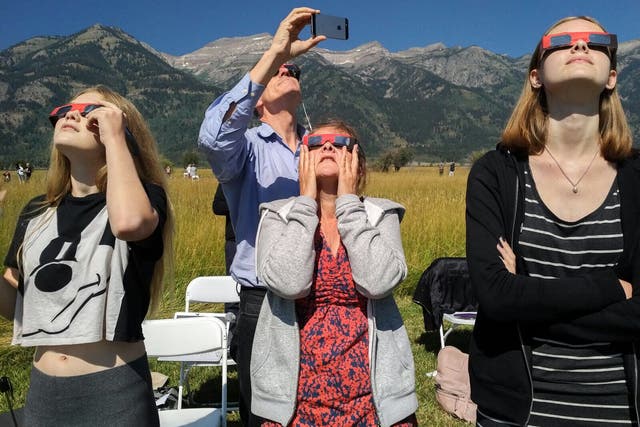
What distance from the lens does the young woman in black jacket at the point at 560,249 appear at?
1.49 m

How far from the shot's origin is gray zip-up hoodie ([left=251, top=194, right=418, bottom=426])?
181 cm

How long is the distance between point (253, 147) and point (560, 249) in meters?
1.36

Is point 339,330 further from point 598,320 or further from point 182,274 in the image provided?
point 182,274

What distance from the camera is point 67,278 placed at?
5.54 ft

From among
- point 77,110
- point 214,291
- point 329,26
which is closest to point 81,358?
point 77,110

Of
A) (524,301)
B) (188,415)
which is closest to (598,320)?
(524,301)

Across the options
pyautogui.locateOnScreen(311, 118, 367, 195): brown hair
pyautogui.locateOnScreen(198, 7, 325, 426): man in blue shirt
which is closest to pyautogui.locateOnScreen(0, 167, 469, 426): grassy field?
pyautogui.locateOnScreen(198, 7, 325, 426): man in blue shirt

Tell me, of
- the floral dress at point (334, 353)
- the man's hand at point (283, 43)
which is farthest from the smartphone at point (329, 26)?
the floral dress at point (334, 353)

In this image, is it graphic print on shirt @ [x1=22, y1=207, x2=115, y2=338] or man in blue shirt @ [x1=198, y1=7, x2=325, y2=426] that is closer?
graphic print on shirt @ [x1=22, y1=207, x2=115, y2=338]

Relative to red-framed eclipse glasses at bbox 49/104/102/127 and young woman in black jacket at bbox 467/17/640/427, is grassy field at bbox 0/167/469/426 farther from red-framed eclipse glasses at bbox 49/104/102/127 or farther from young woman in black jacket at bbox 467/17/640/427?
red-framed eclipse glasses at bbox 49/104/102/127

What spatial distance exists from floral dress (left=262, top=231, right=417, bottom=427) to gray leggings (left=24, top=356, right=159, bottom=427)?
0.43 meters

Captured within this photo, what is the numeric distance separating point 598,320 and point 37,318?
4.98 ft

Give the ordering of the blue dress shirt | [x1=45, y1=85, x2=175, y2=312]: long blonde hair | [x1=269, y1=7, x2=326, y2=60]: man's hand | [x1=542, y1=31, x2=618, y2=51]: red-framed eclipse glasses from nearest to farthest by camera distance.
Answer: [x1=542, y1=31, x2=618, y2=51]: red-framed eclipse glasses, [x1=45, y1=85, x2=175, y2=312]: long blonde hair, [x1=269, y1=7, x2=326, y2=60]: man's hand, the blue dress shirt

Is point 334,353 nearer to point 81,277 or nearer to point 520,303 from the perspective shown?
point 520,303
